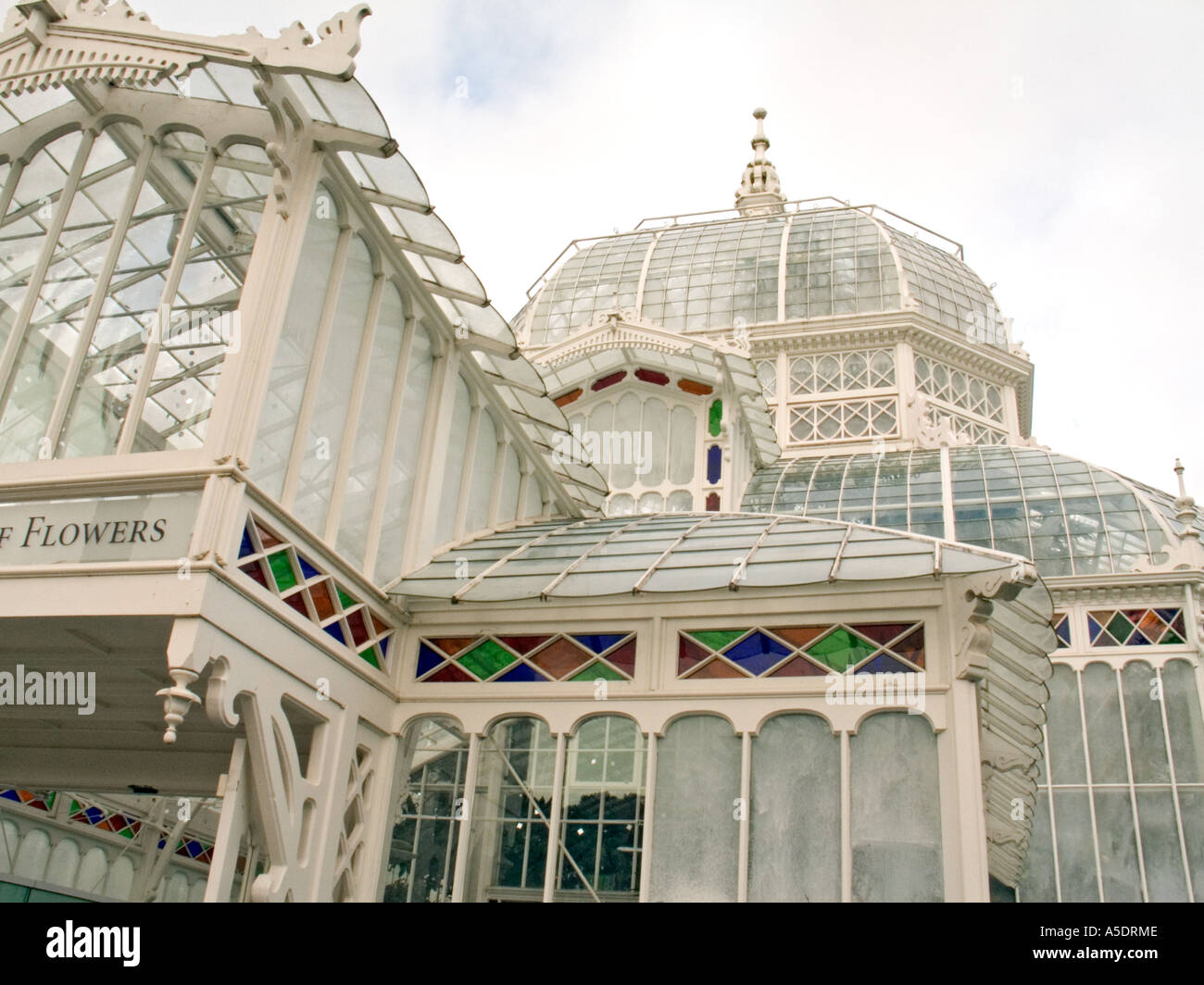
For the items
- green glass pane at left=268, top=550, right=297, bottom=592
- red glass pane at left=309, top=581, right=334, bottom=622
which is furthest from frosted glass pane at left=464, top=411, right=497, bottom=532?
green glass pane at left=268, top=550, right=297, bottom=592

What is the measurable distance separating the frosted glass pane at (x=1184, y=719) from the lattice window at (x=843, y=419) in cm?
1173

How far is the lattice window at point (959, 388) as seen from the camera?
3281 centimetres

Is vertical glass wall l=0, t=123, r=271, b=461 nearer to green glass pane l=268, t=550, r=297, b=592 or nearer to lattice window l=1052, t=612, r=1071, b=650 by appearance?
green glass pane l=268, t=550, r=297, b=592

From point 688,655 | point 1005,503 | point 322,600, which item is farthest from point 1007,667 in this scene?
point 1005,503

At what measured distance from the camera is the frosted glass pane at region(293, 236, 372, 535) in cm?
1073

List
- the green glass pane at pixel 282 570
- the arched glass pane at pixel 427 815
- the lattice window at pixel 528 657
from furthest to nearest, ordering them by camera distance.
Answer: the lattice window at pixel 528 657 → the arched glass pane at pixel 427 815 → the green glass pane at pixel 282 570

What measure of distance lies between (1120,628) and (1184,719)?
6.27 ft

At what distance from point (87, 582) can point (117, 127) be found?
16.2ft

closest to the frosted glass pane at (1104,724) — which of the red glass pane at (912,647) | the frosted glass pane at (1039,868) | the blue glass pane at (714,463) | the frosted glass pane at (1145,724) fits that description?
the frosted glass pane at (1145,724)

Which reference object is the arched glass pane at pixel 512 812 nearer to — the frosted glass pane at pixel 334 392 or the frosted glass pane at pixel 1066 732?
the frosted glass pane at pixel 334 392

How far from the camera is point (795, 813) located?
1034cm

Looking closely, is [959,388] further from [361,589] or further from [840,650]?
[361,589]

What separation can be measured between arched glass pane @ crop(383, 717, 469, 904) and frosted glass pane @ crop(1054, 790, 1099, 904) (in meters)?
13.3

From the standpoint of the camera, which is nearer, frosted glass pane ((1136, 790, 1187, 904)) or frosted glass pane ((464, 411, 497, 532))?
frosted glass pane ((464, 411, 497, 532))
